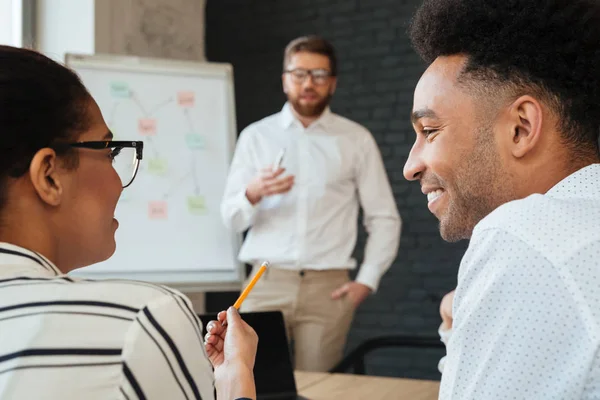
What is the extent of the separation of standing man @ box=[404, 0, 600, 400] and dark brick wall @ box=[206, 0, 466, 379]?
2.82 metres

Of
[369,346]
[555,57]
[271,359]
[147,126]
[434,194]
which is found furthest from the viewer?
[147,126]

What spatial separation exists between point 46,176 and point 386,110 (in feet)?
11.6

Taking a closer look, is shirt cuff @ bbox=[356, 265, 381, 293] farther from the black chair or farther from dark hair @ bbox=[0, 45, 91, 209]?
dark hair @ bbox=[0, 45, 91, 209]

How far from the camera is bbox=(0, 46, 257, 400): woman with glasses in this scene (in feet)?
2.16

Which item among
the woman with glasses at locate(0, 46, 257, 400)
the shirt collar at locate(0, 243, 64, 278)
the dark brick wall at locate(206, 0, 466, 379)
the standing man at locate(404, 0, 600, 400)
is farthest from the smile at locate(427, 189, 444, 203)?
the dark brick wall at locate(206, 0, 466, 379)

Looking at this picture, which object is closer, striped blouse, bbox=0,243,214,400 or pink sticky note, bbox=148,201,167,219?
striped blouse, bbox=0,243,214,400

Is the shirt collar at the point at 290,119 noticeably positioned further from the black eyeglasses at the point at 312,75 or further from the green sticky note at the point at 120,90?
the green sticky note at the point at 120,90

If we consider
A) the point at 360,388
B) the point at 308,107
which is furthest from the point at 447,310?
the point at 308,107

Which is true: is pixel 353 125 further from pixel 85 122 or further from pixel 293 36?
pixel 85 122

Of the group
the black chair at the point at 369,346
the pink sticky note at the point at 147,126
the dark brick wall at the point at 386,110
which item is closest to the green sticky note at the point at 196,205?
the pink sticky note at the point at 147,126

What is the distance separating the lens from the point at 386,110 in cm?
417

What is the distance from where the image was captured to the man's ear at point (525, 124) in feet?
3.17

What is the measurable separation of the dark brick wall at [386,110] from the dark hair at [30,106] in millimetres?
3272

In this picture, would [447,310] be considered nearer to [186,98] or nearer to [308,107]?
[308,107]
